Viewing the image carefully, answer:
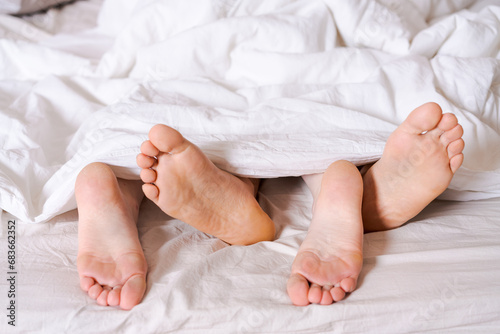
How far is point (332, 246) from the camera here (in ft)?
2.32

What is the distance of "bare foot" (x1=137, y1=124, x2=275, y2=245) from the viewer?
0.71 meters

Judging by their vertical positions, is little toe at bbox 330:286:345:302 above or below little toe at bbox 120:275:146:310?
above

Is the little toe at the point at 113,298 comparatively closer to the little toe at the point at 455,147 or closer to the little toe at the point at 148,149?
the little toe at the point at 148,149

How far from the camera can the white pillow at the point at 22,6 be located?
4.86 ft

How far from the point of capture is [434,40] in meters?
1.13

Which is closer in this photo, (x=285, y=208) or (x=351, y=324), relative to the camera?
(x=351, y=324)

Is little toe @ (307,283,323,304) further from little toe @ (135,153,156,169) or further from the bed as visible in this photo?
little toe @ (135,153,156,169)

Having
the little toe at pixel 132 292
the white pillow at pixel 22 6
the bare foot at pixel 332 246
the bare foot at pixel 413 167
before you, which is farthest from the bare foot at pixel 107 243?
the white pillow at pixel 22 6

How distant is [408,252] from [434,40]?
2.00 feet

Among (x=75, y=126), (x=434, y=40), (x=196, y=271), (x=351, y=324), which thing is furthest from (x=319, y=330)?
(x=434, y=40)

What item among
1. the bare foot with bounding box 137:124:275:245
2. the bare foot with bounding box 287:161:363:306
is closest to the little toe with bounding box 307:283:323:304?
the bare foot with bounding box 287:161:363:306

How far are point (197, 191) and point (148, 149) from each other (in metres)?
0.10

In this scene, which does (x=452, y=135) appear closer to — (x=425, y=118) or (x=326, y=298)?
(x=425, y=118)

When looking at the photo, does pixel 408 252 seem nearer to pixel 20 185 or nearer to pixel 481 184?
pixel 481 184
